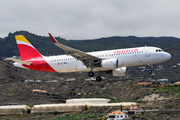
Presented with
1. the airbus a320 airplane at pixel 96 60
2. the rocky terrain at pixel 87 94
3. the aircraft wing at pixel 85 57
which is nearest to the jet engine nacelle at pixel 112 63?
the airbus a320 airplane at pixel 96 60

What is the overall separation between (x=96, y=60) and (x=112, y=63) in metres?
3.23

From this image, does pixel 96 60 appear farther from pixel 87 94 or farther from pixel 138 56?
pixel 87 94

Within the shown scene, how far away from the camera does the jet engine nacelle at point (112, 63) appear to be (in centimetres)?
4944

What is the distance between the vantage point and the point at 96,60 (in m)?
51.2

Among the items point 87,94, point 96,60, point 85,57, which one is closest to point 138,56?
point 96,60

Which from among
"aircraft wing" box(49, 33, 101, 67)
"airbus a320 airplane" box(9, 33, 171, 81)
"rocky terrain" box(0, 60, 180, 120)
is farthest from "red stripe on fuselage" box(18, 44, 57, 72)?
"rocky terrain" box(0, 60, 180, 120)

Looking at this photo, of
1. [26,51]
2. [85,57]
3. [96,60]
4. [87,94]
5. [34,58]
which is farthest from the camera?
[87,94]

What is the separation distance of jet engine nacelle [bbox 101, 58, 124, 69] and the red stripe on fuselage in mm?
10441

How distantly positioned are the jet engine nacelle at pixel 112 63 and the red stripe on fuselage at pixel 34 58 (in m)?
10.4

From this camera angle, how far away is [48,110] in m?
95.7

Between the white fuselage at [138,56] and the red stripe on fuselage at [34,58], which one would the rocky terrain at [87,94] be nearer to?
the white fuselage at [138,56]

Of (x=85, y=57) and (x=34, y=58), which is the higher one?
(x=34, y=58)

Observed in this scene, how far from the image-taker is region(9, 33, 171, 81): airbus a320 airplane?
49.5 m

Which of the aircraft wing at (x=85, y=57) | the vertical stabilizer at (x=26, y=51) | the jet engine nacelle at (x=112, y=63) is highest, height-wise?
the vertical stabilizer at (x=26, y=51)
